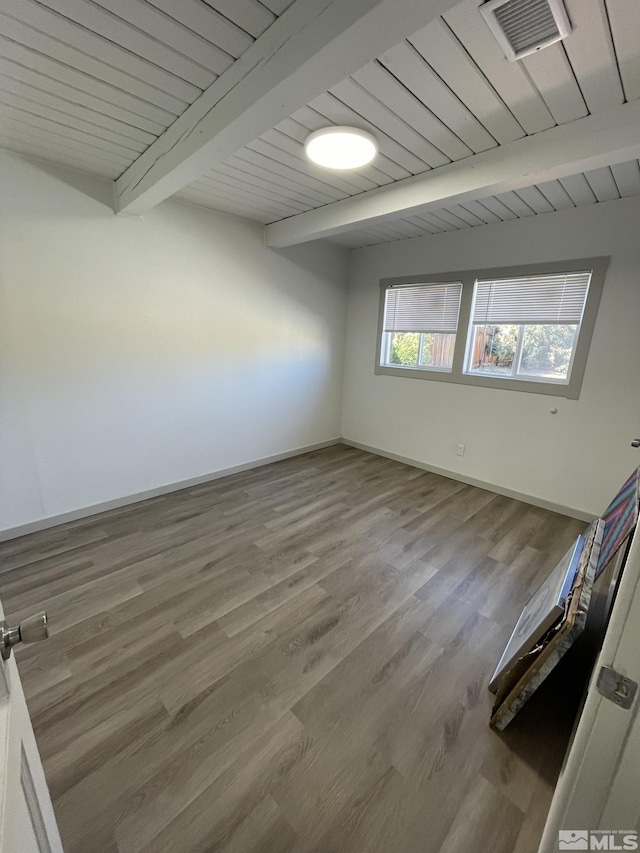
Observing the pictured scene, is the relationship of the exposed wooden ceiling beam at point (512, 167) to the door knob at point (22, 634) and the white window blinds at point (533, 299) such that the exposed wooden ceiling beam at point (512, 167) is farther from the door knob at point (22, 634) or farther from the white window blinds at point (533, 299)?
the door knob at point (22, 634)

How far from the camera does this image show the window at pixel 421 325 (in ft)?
12.1

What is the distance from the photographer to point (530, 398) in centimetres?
323

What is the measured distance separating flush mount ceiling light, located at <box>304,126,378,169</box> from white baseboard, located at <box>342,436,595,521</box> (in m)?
3.02

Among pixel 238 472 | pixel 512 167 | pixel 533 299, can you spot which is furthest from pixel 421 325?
pixel 238 472

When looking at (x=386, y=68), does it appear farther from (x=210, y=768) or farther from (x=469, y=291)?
(x=210, y=768)

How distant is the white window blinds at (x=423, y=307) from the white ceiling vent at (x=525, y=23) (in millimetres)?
2389

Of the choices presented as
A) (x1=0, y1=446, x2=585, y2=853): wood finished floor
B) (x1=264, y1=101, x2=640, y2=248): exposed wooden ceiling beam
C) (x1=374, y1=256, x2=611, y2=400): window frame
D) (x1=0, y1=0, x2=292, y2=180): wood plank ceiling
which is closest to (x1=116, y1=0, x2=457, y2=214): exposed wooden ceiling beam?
(x1=0, y1=0, x2=292, y2=180): wood plank ceiling

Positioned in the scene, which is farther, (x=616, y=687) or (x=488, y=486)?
(x=488, y=486)

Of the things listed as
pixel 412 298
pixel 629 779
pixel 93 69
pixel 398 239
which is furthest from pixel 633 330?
pixel 93 69

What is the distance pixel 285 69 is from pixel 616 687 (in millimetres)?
1910

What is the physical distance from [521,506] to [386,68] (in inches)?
130

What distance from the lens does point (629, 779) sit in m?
0.65

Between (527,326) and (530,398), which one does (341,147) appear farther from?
(530,398)

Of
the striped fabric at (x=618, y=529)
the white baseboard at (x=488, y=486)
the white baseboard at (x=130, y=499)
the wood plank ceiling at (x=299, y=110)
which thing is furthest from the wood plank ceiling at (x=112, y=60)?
the white baseboard at (x=488, y=486)
